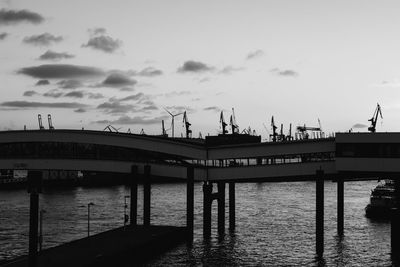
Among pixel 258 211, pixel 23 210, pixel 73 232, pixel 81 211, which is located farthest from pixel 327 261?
pixel 23 210

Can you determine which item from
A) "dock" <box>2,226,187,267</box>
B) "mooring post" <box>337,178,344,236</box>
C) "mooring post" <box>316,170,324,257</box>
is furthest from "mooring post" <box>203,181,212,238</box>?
"mooring post" <box>337,178,344,236</box>

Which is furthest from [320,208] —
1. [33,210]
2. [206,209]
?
[33,210]

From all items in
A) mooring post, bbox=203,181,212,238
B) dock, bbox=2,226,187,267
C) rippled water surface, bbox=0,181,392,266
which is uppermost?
mooring post, bbox=203,181,212,238

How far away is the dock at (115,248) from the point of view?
44.2m

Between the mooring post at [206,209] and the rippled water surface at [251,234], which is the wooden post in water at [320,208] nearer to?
the rippled water surface at [251,234]

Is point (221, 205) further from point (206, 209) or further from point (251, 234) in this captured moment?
point (251, 234)

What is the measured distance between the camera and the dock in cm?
4422

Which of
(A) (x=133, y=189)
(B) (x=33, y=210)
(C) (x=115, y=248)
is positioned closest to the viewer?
(B) (x=33, y=210)

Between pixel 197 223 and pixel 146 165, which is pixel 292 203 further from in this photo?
pixel 146 165

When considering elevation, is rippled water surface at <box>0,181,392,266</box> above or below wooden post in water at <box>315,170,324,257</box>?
below

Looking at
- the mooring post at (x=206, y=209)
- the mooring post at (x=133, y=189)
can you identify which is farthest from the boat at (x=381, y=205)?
the mooring post at (x=133, y=189)

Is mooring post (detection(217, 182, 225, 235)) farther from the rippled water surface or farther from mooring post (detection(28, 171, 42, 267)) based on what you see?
mooring post (detection(28, 171, 42, 267))

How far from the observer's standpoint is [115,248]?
49.3m

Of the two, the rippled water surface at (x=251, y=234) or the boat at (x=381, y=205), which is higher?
the boat at (x=381, y=205)
